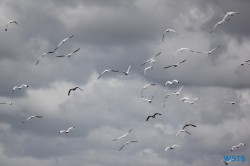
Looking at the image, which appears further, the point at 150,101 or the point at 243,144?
the point at 243,144

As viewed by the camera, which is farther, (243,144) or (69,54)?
(243,144)

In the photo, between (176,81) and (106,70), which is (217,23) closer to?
(176,81)

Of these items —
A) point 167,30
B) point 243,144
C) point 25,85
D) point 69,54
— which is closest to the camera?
point 69,54

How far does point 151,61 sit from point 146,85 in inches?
363

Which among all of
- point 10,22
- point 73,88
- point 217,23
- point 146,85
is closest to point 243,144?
point 146,85

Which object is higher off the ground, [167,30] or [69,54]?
[167,30]

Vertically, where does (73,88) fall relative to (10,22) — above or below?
below

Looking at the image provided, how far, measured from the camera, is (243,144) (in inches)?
7165

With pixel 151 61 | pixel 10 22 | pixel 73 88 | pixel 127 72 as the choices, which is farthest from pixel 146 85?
pixel 10 22

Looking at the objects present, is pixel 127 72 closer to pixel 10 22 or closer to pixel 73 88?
pixel 73 88

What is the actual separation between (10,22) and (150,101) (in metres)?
45.0

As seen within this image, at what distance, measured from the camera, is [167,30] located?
15425 centimetres

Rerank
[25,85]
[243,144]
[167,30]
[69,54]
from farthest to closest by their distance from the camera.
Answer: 1. [243,144]
2. [25,85]
3. [167,30]
4. [69,54]

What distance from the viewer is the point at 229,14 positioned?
147 m
